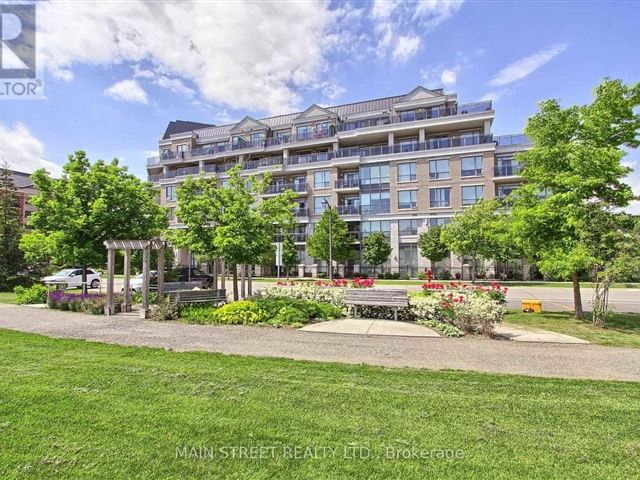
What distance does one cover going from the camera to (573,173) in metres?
11.7

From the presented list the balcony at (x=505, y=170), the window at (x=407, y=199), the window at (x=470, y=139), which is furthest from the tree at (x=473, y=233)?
the window at (x=470, y=139)

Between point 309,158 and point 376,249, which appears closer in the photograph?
point 376,249

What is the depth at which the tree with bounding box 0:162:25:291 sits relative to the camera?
2368 cm

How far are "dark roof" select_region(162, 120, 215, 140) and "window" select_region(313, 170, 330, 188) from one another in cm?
2555

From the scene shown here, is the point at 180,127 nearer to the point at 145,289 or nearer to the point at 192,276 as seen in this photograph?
the point at 192,276

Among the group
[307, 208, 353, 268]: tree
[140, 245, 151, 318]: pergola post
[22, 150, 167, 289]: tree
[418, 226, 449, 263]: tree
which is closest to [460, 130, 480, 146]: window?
[418, 226, 449, 263]: tree

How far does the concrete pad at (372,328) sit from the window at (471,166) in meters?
31.8

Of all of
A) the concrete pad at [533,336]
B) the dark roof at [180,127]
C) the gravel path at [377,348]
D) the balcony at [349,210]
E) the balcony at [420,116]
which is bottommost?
the concrete pad at [533,336]

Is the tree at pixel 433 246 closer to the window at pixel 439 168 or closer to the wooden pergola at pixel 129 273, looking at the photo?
the window at pixel 439 168

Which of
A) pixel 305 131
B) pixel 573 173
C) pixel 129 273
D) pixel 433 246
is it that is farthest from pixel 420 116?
pixel 129 273

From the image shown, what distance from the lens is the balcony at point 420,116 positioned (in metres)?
39.1

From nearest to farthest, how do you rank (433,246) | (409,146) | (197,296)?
(197,296) → (433,246) → (409,146)

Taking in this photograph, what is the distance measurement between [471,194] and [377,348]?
34.7 m

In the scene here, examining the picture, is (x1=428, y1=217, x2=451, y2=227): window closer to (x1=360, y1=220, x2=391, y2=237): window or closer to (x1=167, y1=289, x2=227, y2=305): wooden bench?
(x1=360, y1=220, x2=391, y2=237): window
